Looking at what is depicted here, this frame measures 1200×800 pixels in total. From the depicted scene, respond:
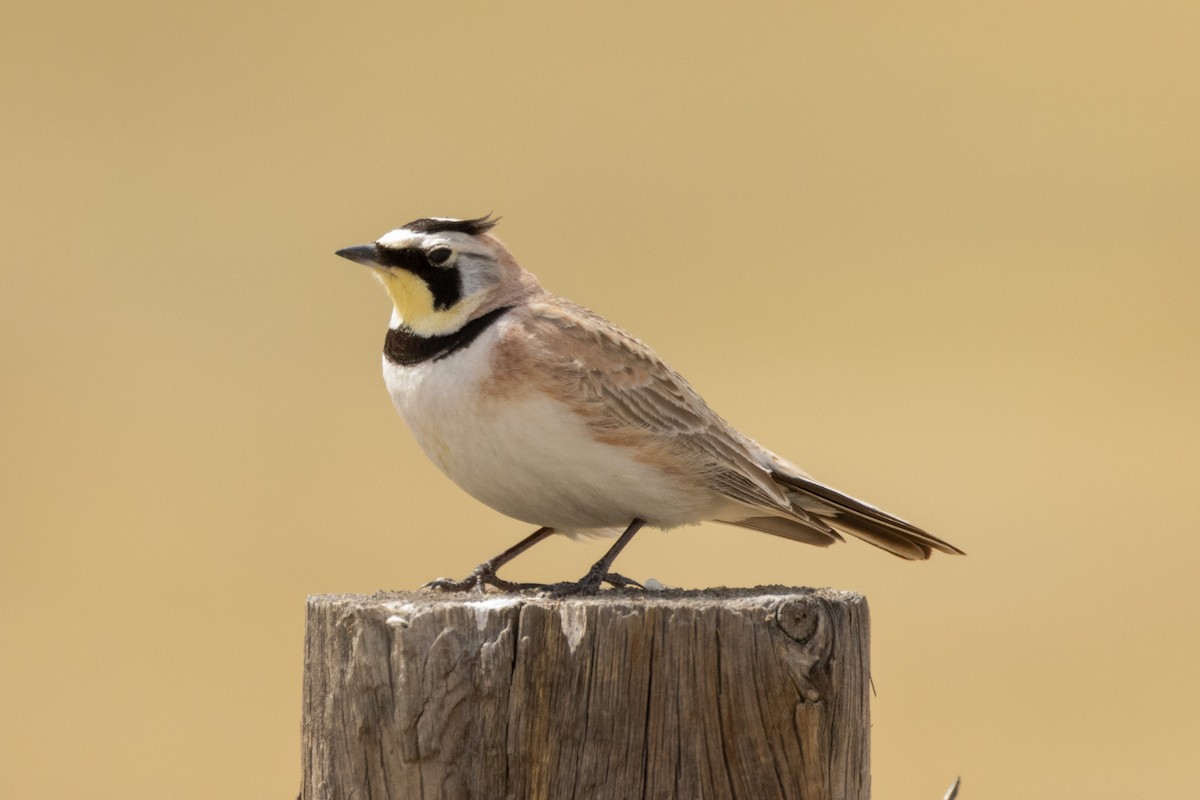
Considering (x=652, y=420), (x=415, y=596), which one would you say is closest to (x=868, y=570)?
(x=652, y=420)

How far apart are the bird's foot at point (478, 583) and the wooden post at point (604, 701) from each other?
1.55 metres

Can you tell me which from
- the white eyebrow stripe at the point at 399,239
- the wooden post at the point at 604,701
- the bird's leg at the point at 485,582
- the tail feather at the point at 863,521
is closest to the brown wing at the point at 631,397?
the tail feather at the point at 863,521

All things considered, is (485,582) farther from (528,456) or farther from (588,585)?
(588,585)

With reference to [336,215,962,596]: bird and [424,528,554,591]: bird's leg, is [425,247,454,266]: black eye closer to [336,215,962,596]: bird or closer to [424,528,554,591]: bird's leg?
[336,215,962,596]: bird

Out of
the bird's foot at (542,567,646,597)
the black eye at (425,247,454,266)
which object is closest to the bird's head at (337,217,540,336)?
the black eye at (425,247,454,266)

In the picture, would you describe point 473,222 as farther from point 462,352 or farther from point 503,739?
point 503,739

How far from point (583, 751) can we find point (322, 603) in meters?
0.93

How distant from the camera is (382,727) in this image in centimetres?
425

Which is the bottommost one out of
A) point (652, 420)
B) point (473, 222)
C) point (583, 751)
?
point (583, 751)

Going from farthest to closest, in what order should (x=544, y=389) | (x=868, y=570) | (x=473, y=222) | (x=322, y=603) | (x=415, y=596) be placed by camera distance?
(x=868, y=570)
(x=473, y=222)
(x=544, y=389)
(x=415, y=596)
(x=322, y=603)

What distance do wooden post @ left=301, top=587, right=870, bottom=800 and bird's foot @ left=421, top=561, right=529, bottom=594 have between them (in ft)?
5.08

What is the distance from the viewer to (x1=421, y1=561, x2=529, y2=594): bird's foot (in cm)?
588

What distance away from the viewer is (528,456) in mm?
6016

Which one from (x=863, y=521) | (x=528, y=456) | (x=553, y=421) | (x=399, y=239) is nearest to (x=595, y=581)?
(x=528, y=456)
